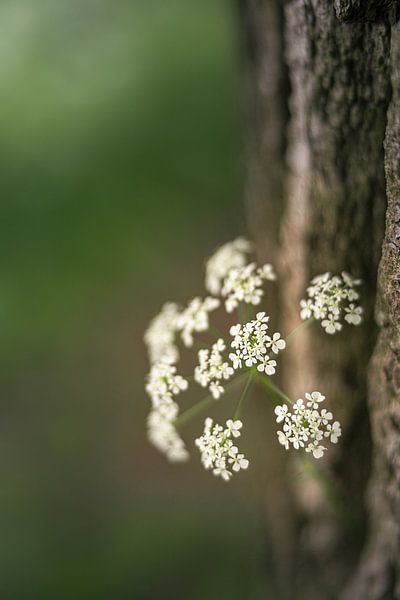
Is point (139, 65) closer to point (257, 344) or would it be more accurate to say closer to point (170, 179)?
point (170, 179)

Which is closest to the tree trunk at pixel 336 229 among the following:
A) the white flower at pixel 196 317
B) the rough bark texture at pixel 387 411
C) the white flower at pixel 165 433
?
the rough bark texture at pixel 387 411

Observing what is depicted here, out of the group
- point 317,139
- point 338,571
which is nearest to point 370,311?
point 317,139

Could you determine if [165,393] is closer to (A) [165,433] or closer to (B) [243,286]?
(A) [165,433]

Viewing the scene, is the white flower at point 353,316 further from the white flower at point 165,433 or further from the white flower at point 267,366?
the white flower at point 165,433

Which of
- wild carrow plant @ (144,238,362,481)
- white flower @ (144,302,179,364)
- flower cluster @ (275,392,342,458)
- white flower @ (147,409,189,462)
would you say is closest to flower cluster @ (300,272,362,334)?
wild carrow plant @ (144,238,362,481)

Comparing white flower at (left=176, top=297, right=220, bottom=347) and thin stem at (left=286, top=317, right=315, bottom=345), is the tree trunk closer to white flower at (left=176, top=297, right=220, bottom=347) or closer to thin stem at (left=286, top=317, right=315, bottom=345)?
thin stem at (left=286, top=317, right=315, bottom=345)

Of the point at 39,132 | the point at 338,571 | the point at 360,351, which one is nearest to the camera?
the point at 360,351
